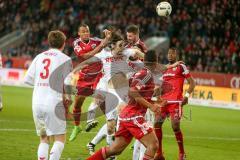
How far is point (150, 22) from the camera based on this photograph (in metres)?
32.0

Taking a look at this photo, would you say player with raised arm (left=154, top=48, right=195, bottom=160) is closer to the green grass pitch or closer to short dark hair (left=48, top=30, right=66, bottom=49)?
the green grass pitch

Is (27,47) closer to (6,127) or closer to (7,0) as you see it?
(7,0)

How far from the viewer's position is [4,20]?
39.2 meters

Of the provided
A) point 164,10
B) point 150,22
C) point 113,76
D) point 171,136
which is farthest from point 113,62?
point 150,22

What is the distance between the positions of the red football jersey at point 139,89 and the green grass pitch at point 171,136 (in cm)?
270

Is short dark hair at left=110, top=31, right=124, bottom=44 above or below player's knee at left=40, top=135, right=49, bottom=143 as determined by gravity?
above

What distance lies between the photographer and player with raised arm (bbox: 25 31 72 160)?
9453 mm

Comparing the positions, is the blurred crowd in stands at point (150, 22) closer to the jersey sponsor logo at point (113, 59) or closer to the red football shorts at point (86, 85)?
the red football shorts at point (86, 85)

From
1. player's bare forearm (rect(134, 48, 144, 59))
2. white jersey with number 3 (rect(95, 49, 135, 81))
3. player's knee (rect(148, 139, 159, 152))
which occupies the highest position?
player's bare forearm (rect(134, 48, 144, 59))

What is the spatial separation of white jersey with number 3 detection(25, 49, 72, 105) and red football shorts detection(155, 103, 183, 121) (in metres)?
3.47

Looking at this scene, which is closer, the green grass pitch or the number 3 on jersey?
the number 3 on jersey

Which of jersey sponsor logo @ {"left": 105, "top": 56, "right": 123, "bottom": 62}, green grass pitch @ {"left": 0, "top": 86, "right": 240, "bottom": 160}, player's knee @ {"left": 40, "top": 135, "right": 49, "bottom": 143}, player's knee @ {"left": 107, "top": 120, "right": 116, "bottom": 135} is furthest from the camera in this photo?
green grass pitch @ {"left": 0, "top": 86, "right": 240, "bottom": 160}

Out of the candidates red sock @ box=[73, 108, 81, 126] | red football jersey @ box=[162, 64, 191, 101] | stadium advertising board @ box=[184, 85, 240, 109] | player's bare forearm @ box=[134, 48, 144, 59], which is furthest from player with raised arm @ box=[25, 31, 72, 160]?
stadium advertising board @ box=[184, 85, 240, 109]

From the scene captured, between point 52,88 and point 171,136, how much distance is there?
23.9 feet
